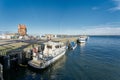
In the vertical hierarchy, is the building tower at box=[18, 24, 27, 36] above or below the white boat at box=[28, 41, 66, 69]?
above

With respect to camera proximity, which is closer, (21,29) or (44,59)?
(44,59)

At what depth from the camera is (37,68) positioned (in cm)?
2355

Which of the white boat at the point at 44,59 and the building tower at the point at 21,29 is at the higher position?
the building tower at the point at 21,29

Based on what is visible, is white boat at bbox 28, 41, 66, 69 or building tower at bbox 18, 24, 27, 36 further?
building tower at bbox 18, 24, 27, 36

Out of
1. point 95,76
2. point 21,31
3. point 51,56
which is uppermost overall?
point 21,31

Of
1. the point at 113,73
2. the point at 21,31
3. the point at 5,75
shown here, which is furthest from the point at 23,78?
the point at 21,31

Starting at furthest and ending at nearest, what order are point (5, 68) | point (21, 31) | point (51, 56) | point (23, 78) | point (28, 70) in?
point (21, 31) → point (51, 56) → point (28, 70) → point (5, 68) → point (23, 78)

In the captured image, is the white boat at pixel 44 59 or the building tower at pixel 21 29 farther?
the building tower at pixel 21 29

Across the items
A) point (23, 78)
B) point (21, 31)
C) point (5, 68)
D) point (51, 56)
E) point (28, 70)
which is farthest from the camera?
point (21, 31)

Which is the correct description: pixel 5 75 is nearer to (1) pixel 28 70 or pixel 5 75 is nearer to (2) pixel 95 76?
(1) pixel 28 70

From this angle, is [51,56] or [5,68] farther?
[51,56]

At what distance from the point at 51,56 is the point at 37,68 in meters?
6.15

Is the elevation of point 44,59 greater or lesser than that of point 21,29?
lesser

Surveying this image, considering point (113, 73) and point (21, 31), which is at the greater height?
point (21, 31)
